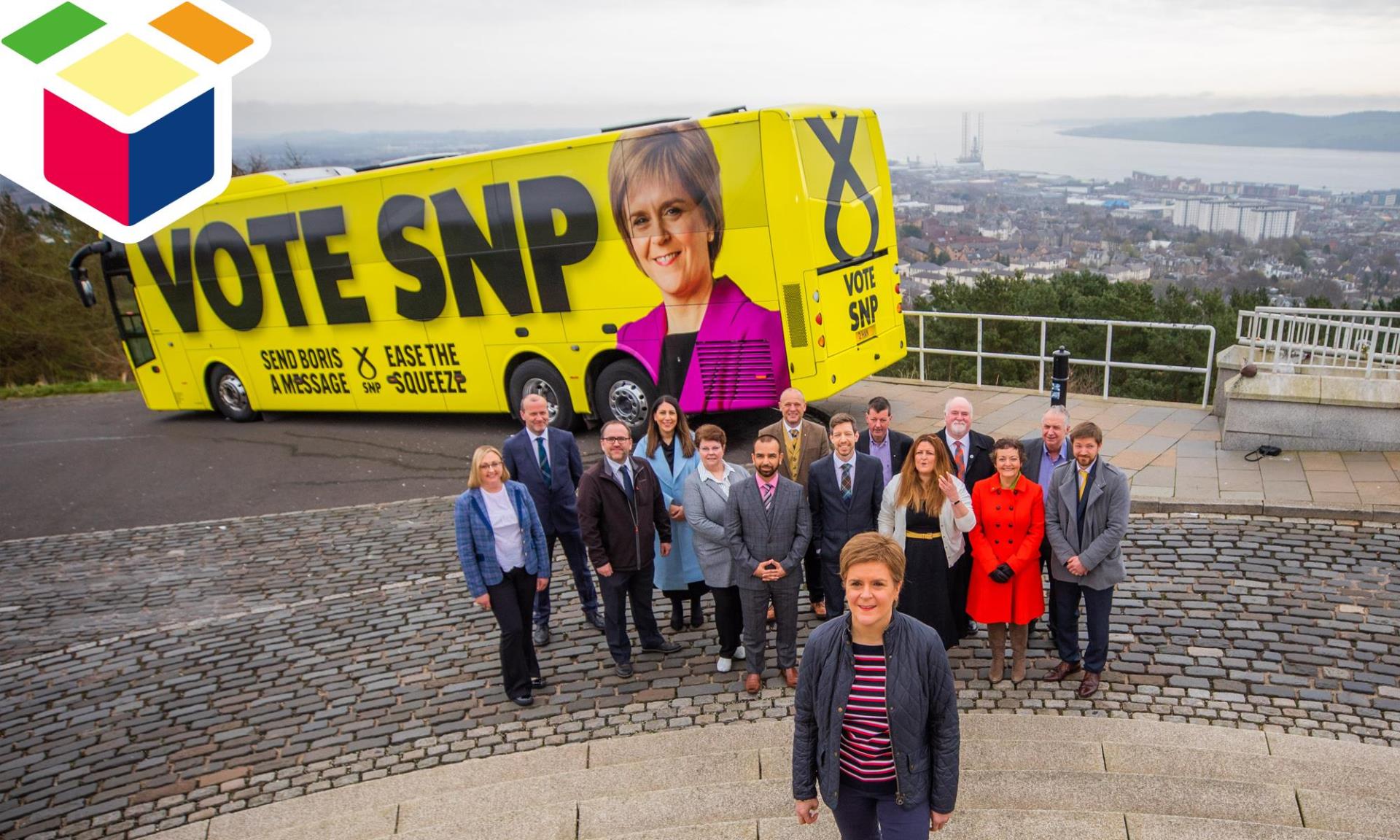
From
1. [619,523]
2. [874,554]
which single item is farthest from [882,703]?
[619,523]

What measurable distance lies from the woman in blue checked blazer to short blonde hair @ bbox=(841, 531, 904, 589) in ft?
9.18

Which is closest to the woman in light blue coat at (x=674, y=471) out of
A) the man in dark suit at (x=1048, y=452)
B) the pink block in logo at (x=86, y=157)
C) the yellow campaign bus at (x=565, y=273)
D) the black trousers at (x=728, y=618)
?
the black trousers at (x=728, y=618)

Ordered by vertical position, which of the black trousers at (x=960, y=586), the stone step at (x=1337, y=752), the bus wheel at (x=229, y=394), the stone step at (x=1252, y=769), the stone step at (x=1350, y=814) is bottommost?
the bus wheel at (x=229, y=394)

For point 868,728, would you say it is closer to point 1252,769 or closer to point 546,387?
point 1252,769

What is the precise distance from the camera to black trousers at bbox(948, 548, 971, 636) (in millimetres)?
5586

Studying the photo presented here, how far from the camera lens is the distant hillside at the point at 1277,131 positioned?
6226 cm

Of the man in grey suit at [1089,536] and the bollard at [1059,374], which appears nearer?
the man in grey suit at [1089,536]

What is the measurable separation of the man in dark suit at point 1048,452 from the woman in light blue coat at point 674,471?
2.12 metres

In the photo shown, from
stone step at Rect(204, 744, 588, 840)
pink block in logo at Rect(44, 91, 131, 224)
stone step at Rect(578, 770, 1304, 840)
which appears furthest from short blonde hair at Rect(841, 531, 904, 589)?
pink block in logo at Rect(44, 91, 131, 224)

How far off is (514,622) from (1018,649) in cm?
301

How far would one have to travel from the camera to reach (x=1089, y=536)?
5.29 meters

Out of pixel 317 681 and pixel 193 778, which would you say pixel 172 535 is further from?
pixel 193 778

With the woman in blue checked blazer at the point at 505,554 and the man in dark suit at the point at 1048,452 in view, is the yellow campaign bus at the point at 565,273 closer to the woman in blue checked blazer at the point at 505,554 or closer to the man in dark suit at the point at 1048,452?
the man in dark suit at the point at 1048,452

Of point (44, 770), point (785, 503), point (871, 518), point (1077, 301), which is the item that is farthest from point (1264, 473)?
point (1077, 301)
